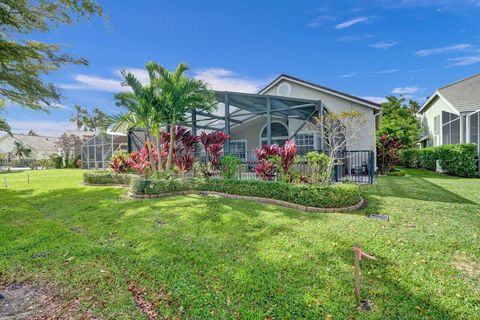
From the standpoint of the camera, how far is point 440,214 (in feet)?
21.7

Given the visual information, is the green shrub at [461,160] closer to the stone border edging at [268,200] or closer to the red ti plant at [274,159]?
the stone border edging at [268,200]

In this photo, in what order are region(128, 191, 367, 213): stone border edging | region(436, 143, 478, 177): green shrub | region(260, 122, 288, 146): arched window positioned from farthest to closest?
region(260, 122, 288, 146): arched window
region(436, 143, 478, 177): green shrub
region(128, 191, 367, 213): stone border edging

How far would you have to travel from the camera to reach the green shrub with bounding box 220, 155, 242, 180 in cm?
984

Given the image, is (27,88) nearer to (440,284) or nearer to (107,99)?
(107,99)

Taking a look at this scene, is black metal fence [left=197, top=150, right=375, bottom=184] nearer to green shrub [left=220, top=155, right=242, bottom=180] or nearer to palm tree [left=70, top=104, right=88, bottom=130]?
green shrub [left=220, top=155, right=242, bottom=180]

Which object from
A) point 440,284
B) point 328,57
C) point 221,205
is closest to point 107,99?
point 221,205

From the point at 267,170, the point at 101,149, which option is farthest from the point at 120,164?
the point at 101,149

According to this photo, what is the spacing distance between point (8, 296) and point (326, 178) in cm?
804

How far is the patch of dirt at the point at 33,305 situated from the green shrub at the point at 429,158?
73.6 ft

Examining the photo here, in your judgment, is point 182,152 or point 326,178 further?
point 182,152

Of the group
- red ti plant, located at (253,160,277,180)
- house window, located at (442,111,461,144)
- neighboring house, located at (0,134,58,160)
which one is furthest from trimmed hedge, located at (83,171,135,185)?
neighboring house, located at (0,134,58,160)

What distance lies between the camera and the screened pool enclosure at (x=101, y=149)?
28181 mm

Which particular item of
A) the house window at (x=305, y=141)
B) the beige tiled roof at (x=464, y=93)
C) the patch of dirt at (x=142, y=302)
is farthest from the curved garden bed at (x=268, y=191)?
the beige tiled roof at (x=464, y=93)

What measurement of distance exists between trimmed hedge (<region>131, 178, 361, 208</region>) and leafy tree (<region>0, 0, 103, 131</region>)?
6.88 meters
